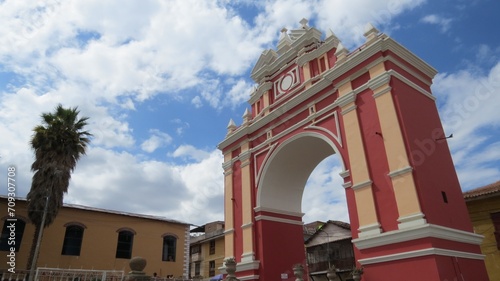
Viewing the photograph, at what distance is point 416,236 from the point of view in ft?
29.0

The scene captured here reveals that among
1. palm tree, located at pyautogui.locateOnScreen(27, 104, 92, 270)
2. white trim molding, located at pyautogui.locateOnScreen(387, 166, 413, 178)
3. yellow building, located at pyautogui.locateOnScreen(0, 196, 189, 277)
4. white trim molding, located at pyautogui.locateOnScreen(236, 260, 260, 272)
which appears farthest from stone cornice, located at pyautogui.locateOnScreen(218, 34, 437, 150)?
yellow building, located at pyautogui.locateOnScreen(0, 196, 189, 277)

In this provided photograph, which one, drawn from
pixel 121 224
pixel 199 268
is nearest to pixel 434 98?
pixel 121 224

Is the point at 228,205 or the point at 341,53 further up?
the point at 341,53

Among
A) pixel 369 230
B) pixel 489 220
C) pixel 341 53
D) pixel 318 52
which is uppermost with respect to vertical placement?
pixel 318 52

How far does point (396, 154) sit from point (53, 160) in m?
15.2

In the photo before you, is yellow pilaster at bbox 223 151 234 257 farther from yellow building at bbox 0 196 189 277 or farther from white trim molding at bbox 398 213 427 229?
yellow building at bbox 0 196 189 277

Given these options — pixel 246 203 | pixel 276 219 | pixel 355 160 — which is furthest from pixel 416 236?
pixel 246 203

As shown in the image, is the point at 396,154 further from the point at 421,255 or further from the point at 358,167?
the point at 421,255

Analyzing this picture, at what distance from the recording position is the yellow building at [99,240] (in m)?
19.6

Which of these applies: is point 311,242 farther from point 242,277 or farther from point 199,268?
point 242,277

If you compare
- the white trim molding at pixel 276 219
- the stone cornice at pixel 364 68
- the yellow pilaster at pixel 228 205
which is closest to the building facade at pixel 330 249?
the white trim molding at pixel 276 219

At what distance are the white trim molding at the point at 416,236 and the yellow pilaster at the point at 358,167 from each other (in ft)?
0.72

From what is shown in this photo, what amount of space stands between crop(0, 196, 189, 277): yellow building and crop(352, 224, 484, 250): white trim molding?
53.7 ft

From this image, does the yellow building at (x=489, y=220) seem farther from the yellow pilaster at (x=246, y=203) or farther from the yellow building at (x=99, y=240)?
the yellow building at (x=99, y=240)
